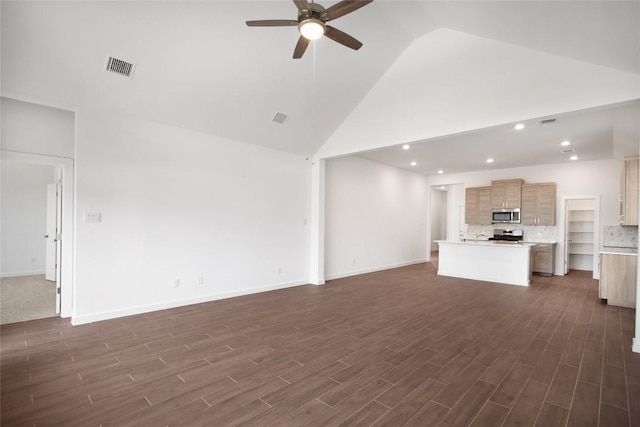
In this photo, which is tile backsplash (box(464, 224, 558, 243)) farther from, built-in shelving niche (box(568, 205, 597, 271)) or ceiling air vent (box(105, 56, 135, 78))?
ceiling air vent (box(105, 56, 135, 78))

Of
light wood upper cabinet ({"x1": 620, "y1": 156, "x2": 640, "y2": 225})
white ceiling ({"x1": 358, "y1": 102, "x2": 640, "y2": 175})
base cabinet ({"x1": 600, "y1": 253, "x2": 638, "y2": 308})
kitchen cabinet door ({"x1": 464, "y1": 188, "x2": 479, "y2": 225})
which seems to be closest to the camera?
white ceiling ({"x1": 358, "y1": 102, "x2": 640, "y2": 175})

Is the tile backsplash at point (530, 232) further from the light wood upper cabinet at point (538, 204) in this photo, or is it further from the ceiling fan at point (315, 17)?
the ceiling fan at point (315, 17)

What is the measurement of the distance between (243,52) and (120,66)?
148 cm

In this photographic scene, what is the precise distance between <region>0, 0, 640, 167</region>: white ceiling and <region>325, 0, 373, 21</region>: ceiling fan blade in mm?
1420

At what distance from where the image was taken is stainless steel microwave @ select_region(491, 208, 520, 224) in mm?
8523

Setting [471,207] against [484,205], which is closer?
[484,205]

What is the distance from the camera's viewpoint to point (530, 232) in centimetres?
870

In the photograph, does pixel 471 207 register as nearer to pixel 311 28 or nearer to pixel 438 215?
pixel 438 215

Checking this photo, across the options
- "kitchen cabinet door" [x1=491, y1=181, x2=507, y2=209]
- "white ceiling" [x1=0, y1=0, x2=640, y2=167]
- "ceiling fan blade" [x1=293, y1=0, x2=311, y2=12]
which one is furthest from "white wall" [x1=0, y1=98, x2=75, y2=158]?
"kitchen cabinet door" [x1=491, y1=181, x2=507, y2=209]

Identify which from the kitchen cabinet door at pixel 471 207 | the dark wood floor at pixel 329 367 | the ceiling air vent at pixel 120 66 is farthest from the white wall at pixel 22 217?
the kitchen cabinet door at pixel 471 207

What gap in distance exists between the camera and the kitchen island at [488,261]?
667cm

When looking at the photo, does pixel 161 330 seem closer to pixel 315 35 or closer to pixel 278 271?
pixel 278 271

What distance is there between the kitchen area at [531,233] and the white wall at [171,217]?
183 inches

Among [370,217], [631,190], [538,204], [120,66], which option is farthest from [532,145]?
[120,66]
